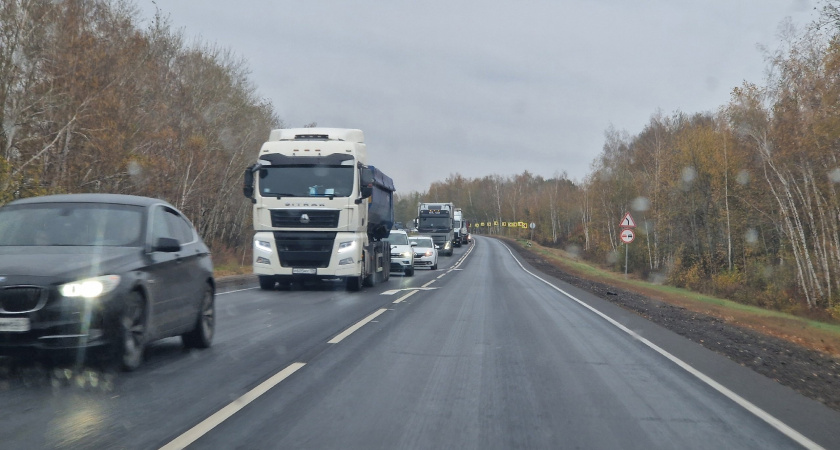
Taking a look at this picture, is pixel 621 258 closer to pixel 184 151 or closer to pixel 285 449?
pixel 184 151

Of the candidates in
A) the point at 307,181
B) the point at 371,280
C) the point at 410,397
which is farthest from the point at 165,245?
the point at 371,280

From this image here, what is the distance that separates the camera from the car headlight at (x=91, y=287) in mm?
6383

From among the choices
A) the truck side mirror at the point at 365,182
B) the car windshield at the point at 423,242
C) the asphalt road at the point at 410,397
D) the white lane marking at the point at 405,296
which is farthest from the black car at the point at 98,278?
the car windshield at the point at 423,242

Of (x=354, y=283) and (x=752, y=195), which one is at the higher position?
(x=752, y=195)

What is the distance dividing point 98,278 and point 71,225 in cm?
127

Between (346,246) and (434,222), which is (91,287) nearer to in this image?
(346,246)

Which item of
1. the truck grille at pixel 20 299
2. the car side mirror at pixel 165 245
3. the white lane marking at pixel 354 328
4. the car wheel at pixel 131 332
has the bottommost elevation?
the white lane marking at pixel 354 328

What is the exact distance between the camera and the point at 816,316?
28.8 m

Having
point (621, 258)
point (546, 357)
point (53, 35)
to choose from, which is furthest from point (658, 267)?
point (546, 357)

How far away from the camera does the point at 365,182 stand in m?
19.2

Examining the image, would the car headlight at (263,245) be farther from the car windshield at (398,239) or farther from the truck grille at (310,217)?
the car windshield at (398,239)

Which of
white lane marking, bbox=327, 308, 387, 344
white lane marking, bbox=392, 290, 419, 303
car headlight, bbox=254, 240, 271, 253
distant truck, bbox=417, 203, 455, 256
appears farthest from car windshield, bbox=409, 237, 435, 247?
white lane marking, bbox=327, 308, 387, 344

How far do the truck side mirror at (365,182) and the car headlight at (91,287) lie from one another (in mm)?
12634

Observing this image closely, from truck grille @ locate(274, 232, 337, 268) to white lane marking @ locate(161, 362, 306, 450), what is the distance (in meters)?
11.7
